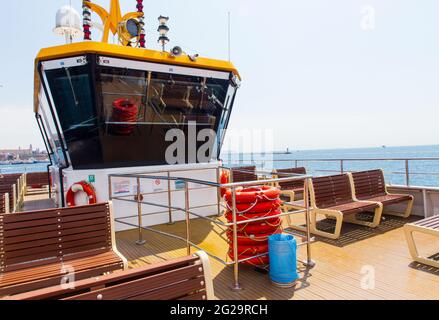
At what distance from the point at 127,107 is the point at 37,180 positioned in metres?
11.8

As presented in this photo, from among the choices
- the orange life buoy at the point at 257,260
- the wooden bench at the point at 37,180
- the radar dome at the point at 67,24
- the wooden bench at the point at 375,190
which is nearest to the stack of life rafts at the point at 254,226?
the orange life buoy at the point at 257,260

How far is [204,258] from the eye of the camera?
6.24 feet

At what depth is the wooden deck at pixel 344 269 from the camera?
325 centimetres

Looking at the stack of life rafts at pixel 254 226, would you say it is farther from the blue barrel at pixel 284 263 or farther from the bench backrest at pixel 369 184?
the bench backrest at pixel 369 184

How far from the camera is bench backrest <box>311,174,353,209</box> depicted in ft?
18.1

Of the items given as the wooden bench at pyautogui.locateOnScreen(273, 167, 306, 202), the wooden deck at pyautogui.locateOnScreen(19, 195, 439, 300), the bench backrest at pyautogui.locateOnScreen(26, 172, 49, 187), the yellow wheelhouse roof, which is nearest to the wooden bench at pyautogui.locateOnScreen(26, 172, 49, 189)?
the bench backrest at pyautogui.locateOnScreen(26, 172, 49, 187)

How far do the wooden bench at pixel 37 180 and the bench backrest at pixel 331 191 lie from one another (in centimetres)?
1387

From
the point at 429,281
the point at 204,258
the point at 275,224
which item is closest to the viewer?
the point at 204,258

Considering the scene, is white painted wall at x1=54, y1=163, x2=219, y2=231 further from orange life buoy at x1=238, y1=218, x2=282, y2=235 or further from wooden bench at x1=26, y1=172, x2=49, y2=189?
wooden bench at x1=26, y1=172, x2=49, y2=189

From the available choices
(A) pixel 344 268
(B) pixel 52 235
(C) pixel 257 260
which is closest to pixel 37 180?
(B) pixel 52 235
